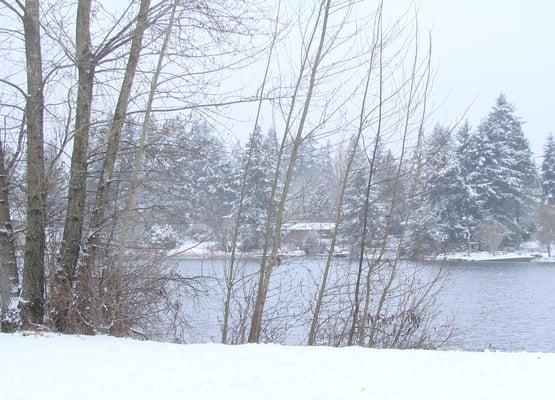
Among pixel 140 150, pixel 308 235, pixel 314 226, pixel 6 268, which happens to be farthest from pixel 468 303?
pixel 6 268

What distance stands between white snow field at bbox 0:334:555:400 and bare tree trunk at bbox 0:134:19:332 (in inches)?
61.2

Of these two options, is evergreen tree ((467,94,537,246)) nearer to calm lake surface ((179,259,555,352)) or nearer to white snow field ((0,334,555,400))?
calm lake surface ((179,259,555,352))

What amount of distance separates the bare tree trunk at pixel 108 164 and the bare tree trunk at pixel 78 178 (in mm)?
178

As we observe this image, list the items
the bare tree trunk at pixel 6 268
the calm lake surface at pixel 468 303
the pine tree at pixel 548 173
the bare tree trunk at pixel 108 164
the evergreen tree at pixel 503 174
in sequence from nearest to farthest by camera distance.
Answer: the bare tree trunk at pixel 6 268
the bare tree trunk at pixel 108 164
the calm lake surface at pixel 468 303
the evergreen tree at pixel 503 174
the pine tree at pixel 548 173

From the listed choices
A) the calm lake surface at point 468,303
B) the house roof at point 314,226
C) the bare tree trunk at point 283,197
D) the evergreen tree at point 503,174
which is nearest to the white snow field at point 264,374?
the bare tree trunk at point 283,197

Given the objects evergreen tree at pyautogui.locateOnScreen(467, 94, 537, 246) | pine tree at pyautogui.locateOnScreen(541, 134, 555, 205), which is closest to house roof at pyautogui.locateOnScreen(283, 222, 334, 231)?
evergreen tree at pyautogui.locateOnScreen(467, 94, 537, 246)

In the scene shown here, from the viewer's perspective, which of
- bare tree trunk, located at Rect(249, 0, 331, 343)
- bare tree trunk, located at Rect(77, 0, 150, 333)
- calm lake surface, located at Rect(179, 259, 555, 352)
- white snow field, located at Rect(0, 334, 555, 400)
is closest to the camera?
white snow field, located at Rect(0, 334, 555, 400)

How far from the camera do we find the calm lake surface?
11211 mm

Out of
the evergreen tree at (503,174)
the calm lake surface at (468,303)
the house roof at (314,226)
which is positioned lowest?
the calm lake surface at (468,303)

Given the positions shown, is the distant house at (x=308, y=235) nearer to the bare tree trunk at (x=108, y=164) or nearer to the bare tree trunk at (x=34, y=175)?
the bare tree trunk at (x=108, y=164)

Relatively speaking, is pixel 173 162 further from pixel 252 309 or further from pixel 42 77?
pixel 252 309

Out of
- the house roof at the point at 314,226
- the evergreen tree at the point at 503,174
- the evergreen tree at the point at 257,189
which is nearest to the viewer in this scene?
the house roof at the point at 314,226

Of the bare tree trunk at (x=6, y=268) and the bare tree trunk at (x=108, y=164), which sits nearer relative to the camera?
the bare tree trunk at (x=6, y=268)

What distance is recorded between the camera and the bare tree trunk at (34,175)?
320 inches
